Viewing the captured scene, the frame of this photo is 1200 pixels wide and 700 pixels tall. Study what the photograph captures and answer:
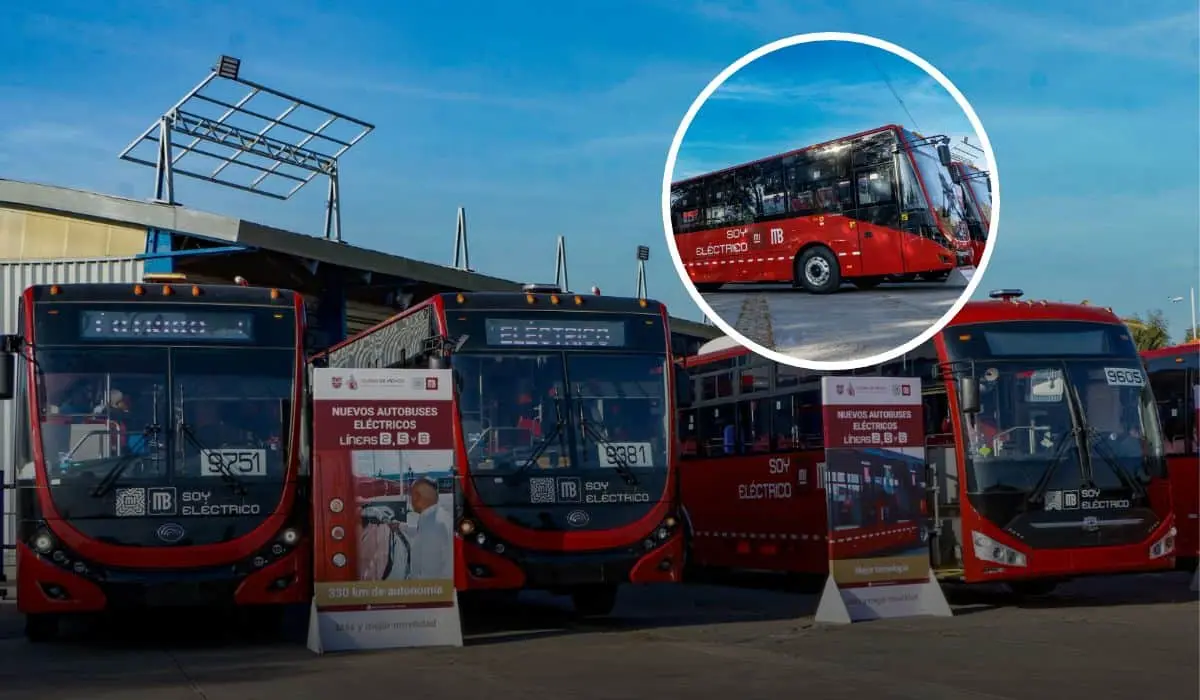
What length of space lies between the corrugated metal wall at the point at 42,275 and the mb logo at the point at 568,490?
11.9m

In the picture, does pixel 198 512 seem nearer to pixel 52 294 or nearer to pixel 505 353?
pixel 52 294

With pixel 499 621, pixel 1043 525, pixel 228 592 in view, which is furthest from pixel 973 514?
pixel 228 592

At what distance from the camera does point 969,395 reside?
50.5 feet

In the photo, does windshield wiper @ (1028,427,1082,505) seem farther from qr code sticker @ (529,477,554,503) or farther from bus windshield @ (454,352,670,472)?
qr code sticker @ (529,477,554,503)

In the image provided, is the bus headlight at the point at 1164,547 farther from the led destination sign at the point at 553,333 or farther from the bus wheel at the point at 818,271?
the bus wheel at the point at 818,271

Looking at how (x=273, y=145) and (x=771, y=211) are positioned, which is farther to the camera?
(x=273, y=145)

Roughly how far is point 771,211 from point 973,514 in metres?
11.0

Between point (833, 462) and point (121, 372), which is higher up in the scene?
point (121, 372)

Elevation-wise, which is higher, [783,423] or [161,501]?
[783,423]

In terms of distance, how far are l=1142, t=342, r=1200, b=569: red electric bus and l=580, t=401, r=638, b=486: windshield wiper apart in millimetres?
9441

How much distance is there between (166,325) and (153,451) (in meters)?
1.19

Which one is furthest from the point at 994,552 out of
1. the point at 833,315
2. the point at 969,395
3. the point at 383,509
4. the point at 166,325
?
the point at 833,315

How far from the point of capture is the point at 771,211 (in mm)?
5102

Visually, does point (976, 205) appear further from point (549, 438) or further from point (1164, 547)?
point (1164, 547)
